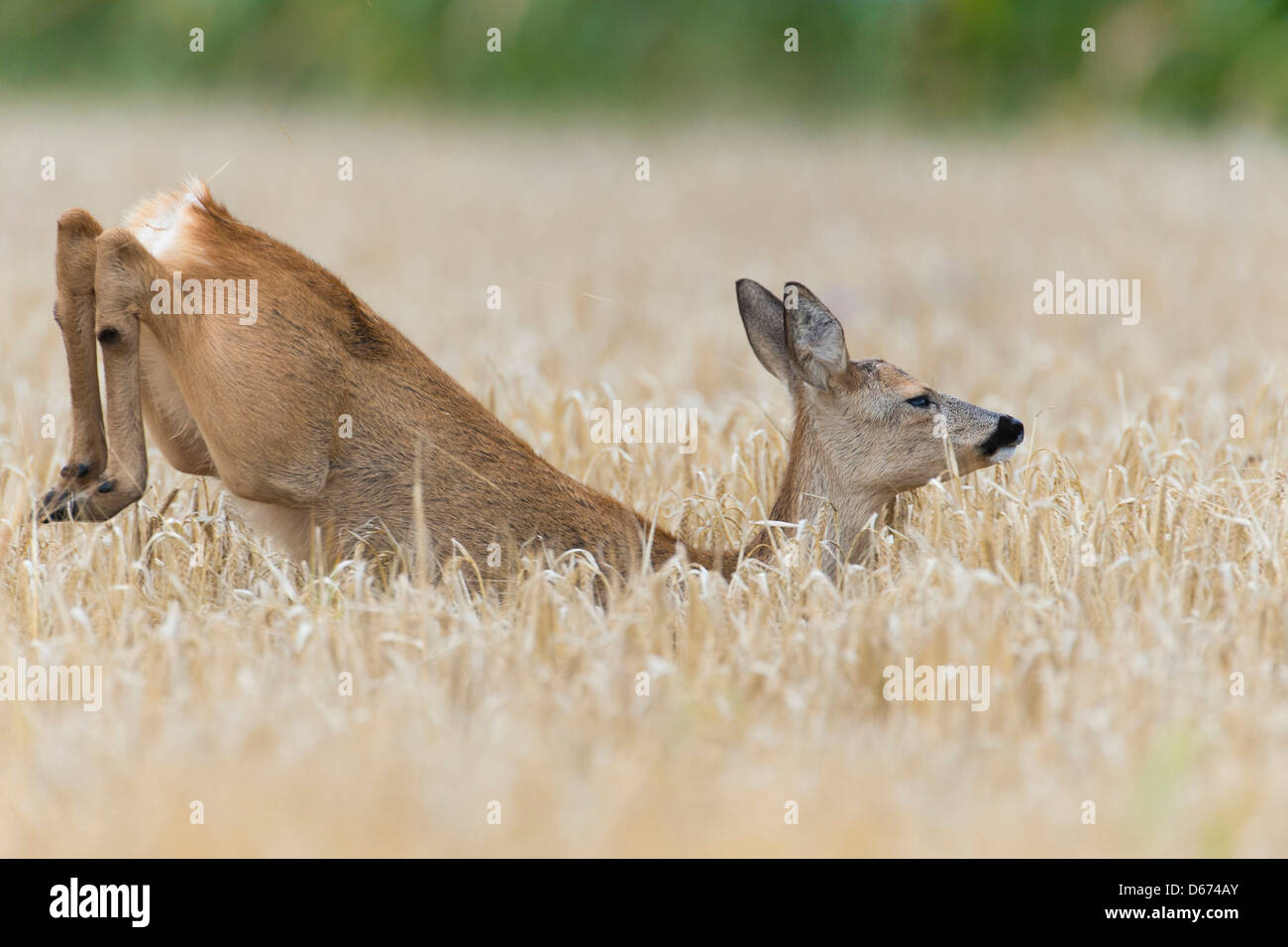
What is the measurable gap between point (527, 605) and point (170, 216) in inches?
57.7

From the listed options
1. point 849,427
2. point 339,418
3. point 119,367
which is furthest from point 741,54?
point 119,367

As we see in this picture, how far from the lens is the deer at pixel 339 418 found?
4.17 metres

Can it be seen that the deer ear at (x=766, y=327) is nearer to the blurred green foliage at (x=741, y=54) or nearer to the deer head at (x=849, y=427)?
the deer head at (x=849, y=427)

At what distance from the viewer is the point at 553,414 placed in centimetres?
609

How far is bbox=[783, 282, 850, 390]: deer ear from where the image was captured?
463 centimetres

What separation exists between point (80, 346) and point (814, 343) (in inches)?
77.6

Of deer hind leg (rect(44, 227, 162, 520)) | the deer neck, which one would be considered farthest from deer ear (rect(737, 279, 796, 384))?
A: deer hind leg (rect(44, 227, 162, 520))

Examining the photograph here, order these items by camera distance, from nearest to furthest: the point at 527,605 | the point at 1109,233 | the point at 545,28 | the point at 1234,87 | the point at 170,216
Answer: the point at 527,605
the point at 170,216
the point at 1109,233
the point at 1234,87
the point at 545,28

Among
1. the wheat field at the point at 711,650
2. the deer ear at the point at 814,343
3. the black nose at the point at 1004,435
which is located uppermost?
the deer ear at the point at 814,343

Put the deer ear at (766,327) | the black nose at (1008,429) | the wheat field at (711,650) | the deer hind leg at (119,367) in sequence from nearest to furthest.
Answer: the wheat field at (711,650), the deer hind leg at (119,367), the black nose at (1008,429), the deer ear at (766,327)

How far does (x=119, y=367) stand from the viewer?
4.19 metres

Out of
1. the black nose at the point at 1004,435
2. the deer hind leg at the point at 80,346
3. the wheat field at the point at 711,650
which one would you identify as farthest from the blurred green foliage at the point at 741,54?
the deer hind leg at the point at 80,346
